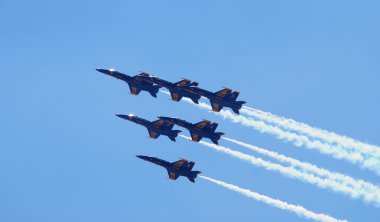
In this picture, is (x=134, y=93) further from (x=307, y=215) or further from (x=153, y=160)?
(x=307, y=215)

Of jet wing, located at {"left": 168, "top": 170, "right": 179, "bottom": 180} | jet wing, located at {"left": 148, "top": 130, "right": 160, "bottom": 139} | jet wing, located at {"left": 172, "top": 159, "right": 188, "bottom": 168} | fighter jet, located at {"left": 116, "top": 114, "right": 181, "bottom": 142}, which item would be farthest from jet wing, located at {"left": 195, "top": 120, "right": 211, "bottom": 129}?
jet wing, located at {"left": 168, "top": 170, "right": 179, "bottom": 180}

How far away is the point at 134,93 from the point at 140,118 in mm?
6441

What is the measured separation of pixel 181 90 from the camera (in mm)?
165875

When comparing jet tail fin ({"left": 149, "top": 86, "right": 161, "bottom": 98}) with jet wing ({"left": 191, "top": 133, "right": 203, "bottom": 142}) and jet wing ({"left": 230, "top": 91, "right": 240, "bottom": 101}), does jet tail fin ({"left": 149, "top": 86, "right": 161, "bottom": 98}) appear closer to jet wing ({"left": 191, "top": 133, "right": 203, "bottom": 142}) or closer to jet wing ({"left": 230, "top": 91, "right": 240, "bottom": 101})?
jet wing ({"left": 191, "top": 133, "right": 203, "bottom": 142})

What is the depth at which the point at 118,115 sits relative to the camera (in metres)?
173

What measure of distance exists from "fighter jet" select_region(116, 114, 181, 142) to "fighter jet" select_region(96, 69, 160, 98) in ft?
21.0

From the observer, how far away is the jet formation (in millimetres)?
160625

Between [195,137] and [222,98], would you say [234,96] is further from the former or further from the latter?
[195,137]

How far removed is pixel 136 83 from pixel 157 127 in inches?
465

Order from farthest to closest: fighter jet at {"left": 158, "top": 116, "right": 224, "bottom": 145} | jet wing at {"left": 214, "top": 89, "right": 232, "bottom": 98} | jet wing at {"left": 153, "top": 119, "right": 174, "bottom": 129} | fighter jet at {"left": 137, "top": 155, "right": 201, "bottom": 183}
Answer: jet wing at {"left": 153, "top": 119, "right": 174, "bottom": 129}, fighter jet at {"left": 137, "top": 155, "right": 201, "bottom": 183}, fighter jet at {"left": 158, "top": 116, "right": 224, "bottom": 145}, jet wing at {"left": 214, "top": 89, "right": 232, "bottom": 98}

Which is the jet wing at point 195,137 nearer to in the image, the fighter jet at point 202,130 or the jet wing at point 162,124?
the fighter jet at point 202,130

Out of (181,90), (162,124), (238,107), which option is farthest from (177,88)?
(238,107)

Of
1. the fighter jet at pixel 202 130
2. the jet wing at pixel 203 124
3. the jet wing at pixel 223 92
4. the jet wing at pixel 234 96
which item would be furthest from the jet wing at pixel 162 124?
the jet wing at pixel 234 96

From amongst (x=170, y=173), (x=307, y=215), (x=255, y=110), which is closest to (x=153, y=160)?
(x=170, y=173)
